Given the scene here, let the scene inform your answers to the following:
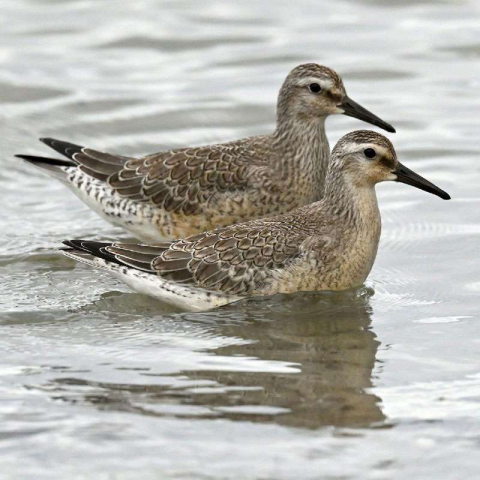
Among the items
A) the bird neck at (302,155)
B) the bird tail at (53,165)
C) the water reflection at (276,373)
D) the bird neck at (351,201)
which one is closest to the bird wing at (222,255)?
the water reflection at (276,373)

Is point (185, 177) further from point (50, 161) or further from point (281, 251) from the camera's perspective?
point (281, 251)

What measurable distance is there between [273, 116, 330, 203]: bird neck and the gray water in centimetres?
90

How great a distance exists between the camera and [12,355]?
8562mm

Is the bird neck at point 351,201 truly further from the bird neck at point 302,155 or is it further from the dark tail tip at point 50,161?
the dark tail tip at point 50,161

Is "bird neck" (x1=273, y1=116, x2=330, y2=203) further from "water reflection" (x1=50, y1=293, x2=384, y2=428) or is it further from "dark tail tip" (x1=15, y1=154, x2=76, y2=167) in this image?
"dark tail tip" (x1=15, y1=154, x2=76, y2=167)

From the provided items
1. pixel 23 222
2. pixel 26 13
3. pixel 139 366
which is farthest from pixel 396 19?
→ pixel 139 366

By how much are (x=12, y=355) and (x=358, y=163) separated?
333 cm

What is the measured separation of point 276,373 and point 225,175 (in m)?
3.31

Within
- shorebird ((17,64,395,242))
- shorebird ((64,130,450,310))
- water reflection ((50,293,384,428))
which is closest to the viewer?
water reflection ((50,293,384,428))

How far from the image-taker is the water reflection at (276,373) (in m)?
7.54

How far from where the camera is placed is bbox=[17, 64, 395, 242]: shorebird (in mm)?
11102

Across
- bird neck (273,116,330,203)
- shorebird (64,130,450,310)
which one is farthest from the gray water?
bird neck (273,116,330,203)

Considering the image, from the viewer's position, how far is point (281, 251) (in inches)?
381

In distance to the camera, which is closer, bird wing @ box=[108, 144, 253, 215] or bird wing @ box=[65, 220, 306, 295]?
bird wing @ box=[65, 220, 306, 295]
